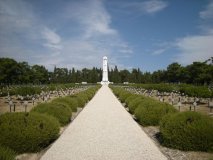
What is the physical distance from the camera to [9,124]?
27.0 feet

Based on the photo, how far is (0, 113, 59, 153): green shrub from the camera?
8031 millimetres

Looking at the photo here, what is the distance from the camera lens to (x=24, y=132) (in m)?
8.16

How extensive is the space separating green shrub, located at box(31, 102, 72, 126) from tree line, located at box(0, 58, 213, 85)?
5939 centimetres

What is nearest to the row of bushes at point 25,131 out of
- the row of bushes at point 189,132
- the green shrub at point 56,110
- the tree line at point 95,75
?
the green shrub at point 56,110

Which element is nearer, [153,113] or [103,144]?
[103,144]

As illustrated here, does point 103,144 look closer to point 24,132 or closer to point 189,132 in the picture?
point 24,132

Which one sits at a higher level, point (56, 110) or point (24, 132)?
point (56, 110)

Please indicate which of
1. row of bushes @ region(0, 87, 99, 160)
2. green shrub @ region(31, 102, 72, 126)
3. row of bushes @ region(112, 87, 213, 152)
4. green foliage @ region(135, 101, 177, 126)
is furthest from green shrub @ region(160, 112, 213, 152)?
green shrub @ region(31, 102, 72, 126)

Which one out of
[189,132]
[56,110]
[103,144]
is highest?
[56,110]

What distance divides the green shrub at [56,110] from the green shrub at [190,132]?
5.50m

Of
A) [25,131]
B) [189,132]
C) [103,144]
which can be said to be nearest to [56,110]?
[103,144]

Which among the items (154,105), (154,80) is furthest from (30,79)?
(154,105)

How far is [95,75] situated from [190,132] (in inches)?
3861

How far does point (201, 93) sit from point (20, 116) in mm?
22200
